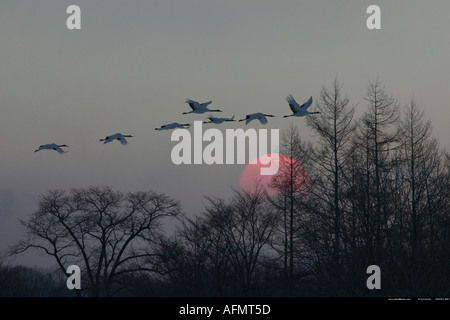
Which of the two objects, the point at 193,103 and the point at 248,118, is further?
the point at 248,118

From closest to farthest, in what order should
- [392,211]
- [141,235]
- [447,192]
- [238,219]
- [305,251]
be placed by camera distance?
[392,211], [305,251], [447,192], [238,219], [141,235]

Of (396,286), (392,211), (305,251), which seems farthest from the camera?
(305,251)

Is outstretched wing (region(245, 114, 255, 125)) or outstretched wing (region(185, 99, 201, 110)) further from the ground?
outstretched wing (region(185, 99, 201, 110))

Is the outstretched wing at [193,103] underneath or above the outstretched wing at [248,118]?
above

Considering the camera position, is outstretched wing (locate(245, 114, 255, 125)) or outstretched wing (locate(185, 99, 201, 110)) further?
outstretched wing (locate(245, 114, 255, 125))

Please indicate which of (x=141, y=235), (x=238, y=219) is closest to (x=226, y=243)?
(x=238, y=219)

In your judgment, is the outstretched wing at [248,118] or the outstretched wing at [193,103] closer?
the outstretched wing at [193,103]

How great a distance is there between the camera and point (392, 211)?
104ft

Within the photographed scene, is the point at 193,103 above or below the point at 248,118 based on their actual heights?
above
